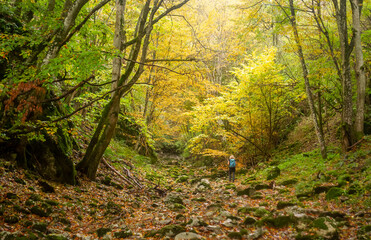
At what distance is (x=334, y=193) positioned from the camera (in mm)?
6332

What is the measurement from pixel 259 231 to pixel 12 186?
546 cm

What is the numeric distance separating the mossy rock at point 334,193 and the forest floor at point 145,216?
5.0 inches

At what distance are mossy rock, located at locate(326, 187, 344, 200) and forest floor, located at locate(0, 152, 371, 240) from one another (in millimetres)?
126

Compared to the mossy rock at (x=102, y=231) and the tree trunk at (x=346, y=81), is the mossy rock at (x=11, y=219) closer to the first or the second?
the mossy rock at (x=102, y=231)

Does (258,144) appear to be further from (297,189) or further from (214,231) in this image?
(214,231)

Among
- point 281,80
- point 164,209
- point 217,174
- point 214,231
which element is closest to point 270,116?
point 281,80

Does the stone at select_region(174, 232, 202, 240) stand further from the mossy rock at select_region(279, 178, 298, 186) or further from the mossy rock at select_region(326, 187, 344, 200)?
the mossy rock at select_region(279, 178, 298, 186)

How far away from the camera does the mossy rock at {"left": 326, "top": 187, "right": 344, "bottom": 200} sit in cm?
625

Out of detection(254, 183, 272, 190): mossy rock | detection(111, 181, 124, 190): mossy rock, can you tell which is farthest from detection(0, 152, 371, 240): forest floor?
detection(254, 183, 272, 190): mossy rock

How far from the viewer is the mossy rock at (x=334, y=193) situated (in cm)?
625

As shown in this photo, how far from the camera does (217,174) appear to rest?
15.1m

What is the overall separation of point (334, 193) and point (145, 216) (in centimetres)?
518

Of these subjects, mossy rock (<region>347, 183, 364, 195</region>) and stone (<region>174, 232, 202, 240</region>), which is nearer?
stone (<region>174, 232, 202, 240</region>)

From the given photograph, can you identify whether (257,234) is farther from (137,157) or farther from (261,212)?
(137,157)
